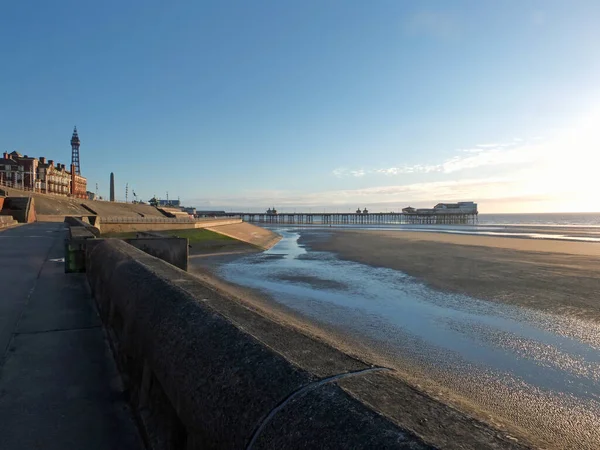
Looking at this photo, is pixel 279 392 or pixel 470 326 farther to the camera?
pixel 470 326

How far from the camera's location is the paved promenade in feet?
9.24

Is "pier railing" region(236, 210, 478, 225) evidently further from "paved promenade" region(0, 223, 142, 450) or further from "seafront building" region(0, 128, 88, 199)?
"paved promenade" region(0, 223, 142, 450)

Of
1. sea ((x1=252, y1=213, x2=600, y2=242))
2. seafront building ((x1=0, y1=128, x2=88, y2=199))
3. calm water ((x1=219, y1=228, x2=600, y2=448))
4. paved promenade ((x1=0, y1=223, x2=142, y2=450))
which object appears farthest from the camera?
seafront building ((x1=0, y1=128, x2=88, y2=199))

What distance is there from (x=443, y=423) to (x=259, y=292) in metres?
13.6

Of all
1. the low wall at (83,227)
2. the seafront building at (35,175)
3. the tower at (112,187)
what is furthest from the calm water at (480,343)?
the tower at (112,187)

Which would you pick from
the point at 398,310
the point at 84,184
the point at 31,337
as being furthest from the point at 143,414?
the point at 84,184

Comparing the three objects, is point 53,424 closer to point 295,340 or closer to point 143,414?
point 143,414

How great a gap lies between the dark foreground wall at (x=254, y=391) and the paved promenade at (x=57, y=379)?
11.1 inches

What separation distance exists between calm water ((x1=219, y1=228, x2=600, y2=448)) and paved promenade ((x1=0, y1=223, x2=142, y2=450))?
518 cm

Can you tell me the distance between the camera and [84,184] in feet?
443

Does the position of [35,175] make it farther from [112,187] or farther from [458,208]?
[458,208]

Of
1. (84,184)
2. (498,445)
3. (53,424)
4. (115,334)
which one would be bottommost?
(53,424)

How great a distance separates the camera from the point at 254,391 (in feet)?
5.63

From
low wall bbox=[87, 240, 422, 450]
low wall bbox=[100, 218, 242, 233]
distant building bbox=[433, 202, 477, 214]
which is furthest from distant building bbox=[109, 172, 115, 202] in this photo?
low wall bbox=[87, 240, 422, 450]
